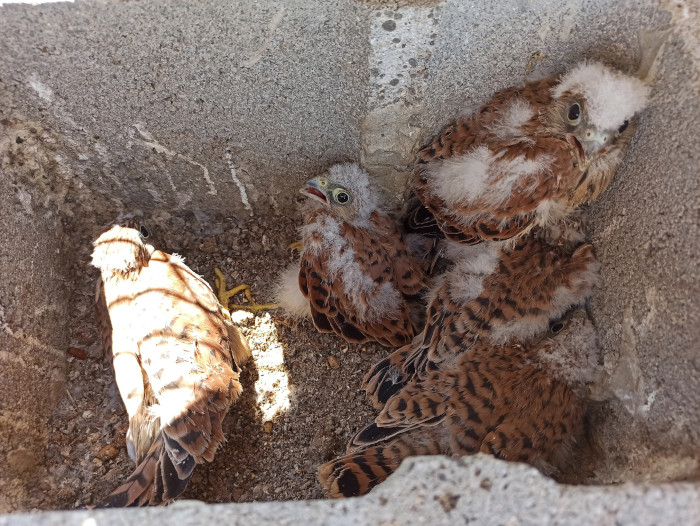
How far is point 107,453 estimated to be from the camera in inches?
90.1

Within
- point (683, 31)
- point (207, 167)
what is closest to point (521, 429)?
point (683, 31)

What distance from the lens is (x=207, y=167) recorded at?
2367 millimetres

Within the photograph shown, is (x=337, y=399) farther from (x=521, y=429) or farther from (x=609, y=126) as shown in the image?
(x=609, y=126)

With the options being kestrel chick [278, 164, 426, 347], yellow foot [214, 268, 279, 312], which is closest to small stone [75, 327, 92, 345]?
yellow foot [214, 268, 279, 312]

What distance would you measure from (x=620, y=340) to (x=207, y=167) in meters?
1.82

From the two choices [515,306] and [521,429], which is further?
[515,306]

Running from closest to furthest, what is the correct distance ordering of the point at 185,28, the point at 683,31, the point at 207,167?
the point at 683,31, the point at 185,28, the point at 207,167

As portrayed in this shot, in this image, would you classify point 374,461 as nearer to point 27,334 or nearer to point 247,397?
point 247,397

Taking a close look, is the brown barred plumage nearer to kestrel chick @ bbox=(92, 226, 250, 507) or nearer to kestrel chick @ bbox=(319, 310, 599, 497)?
kestrel chick @ bbox=(319, 310, 599, 497)

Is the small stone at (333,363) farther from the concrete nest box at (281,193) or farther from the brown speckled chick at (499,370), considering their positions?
the brown speckled chick at (499,370)

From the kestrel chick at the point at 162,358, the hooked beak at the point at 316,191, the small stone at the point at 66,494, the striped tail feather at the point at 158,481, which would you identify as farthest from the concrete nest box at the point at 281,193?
the striped tail feather at the point at 158,481

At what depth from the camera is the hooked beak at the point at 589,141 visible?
179 cm

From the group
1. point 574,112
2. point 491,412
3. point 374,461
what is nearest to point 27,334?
point 374,461

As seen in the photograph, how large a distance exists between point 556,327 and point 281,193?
1378 mm
